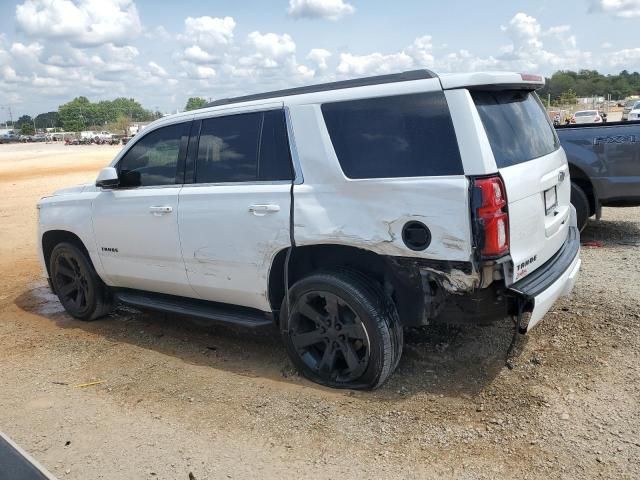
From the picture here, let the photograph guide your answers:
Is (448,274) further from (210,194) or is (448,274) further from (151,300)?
(151,300)

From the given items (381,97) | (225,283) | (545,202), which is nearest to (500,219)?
(545,202)

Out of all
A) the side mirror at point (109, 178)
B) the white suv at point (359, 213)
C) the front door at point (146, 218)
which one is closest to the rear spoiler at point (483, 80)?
the white suv at point (359, 213)

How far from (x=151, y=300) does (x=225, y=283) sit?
103 cm

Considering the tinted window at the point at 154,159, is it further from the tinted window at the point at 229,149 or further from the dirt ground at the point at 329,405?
the dirt ground at the point at 329,405

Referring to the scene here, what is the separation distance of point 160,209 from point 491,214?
2.61 m

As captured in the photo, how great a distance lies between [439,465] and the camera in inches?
119

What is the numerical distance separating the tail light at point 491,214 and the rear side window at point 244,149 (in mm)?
1318

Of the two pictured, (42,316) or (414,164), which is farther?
(42,316)

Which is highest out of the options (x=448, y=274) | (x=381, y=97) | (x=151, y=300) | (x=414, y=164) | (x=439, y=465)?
(x=381, y=97)

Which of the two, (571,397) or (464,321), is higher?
(464,321)

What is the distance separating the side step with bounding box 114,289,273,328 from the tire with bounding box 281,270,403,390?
323 mm

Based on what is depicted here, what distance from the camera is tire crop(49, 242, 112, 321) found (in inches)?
215

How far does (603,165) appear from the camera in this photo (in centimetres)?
708

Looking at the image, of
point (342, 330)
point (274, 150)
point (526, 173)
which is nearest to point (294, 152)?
point (274, 150)
